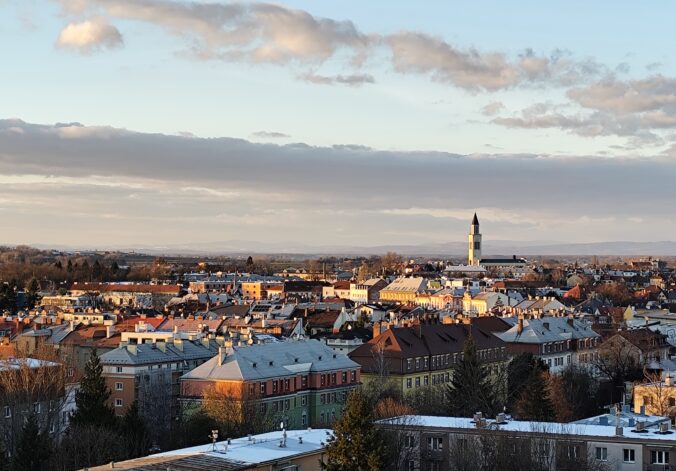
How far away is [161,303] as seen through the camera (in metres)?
149

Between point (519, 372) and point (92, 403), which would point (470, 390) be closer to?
point (519, 372)

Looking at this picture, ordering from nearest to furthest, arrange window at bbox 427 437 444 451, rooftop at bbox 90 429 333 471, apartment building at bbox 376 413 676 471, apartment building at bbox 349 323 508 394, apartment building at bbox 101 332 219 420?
1. rooftop at bbox 90 429 333 471
2. apartment building at bbox 376 413 676 471
3. window at bbox 427 437 444 451
4. apartment building at bbox 101 332 219 420
5. apartment building at bbox 349 323 508 394

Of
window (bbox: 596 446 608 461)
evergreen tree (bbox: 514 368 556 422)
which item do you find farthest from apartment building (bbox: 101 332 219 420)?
window (bbox: 596 446 608 461)

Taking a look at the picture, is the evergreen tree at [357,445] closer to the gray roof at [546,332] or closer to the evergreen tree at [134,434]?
the evergreen tree at [134,434]

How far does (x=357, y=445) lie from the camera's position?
34.2 metres

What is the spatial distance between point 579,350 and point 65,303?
72.0 metres

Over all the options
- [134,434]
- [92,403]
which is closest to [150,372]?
[92,403]

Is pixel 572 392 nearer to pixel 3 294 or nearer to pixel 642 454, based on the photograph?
pixel 642 454

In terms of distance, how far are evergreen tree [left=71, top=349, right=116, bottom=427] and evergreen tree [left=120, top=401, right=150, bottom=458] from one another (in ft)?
2.38

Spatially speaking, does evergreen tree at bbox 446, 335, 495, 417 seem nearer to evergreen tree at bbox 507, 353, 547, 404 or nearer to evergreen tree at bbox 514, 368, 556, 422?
evergreen tree at bbox 507, 353, 547, 404

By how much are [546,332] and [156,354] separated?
30.8m

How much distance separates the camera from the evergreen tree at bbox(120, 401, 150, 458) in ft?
147

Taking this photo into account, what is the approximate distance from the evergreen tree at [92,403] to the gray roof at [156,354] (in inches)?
411

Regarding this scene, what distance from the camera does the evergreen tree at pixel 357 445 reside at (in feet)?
112
